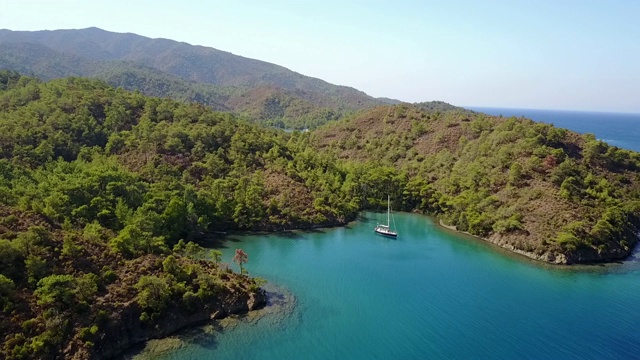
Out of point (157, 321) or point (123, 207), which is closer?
point (157, 321)

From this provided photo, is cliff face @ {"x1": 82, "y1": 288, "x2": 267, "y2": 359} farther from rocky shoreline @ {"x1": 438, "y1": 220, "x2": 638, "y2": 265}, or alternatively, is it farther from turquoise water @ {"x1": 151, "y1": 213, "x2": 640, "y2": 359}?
rocky shoreline @ {"x1": 438, "y1": 220, "x2": 638, "y2": 265}

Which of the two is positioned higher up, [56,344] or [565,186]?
[565,186]

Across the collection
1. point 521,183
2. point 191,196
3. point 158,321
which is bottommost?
point 158,321

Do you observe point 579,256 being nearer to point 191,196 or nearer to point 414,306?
point 414,306

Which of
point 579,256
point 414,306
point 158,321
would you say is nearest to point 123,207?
point 158,321

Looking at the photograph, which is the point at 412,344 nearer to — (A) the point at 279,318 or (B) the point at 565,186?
(A) the point at 279,318

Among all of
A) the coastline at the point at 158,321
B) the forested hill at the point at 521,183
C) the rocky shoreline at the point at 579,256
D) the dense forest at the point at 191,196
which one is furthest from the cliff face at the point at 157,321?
the forested hill at the point at 521,183

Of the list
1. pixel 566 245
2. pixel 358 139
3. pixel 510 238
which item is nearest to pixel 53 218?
pixel 510 238
